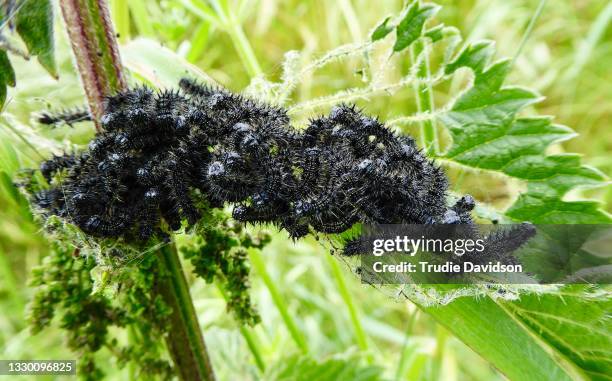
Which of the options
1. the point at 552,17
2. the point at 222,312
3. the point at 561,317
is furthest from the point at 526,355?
the point at 552,17

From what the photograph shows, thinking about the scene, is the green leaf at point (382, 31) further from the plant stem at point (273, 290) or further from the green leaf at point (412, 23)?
the plant stem at point (273, 290)

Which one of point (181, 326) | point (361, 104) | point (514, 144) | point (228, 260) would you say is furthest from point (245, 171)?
A: point (361, 104)

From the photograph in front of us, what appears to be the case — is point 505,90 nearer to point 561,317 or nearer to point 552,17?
point 561,317

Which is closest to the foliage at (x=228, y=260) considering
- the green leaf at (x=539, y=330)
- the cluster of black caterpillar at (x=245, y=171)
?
the cluster of black caterpillar at (x=245, y=171)

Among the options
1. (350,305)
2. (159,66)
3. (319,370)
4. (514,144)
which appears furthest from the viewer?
(350,305)

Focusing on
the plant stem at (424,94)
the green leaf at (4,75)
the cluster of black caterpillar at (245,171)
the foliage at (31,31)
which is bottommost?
the cluster of black caterpillar at (245,171)

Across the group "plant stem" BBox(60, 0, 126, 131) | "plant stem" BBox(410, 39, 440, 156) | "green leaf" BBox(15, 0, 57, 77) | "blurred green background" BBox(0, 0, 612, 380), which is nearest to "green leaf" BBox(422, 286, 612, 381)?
"plant stem" BBox(410, 39, 440, 156)

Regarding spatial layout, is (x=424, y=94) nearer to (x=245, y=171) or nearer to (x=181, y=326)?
(x=245, y=171)
